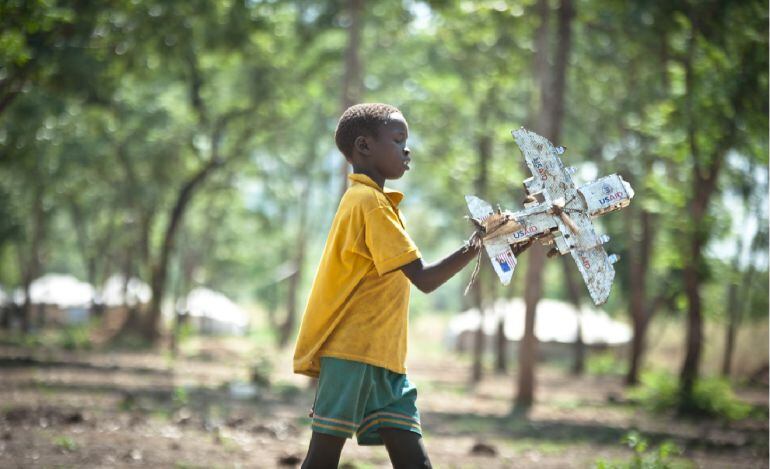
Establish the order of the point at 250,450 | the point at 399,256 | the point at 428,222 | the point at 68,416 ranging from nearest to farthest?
the point at 399,256 < the point at 250,450 < the point at 68,416 < the point at 428,222

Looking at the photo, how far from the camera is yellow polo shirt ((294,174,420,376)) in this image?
346 cm

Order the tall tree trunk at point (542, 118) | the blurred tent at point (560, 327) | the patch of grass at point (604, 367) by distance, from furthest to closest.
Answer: the blurred tent at point (560, 327) → the patch of grass at point (604, 367) → the tall tree trunk at point (542, 118)

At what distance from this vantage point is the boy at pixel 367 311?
3426 mm

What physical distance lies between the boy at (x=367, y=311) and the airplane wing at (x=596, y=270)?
42cm

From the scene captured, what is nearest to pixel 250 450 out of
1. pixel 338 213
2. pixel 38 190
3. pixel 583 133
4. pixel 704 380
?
pixel 338 213

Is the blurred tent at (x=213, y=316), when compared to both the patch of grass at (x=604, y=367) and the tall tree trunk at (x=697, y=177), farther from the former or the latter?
the tall tree trunk at (x=697, y=177)

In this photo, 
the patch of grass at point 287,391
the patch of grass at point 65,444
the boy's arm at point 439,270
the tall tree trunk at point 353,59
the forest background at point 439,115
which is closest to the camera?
the boy's arm at point 439,270

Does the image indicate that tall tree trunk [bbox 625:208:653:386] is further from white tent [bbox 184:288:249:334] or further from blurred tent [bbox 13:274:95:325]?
white tent [bbox 184:288:249:334]

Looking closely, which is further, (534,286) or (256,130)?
(256,130)

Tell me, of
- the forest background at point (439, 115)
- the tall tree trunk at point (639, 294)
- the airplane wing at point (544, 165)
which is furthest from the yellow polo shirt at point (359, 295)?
the tall tree trunk at point (639, 294)

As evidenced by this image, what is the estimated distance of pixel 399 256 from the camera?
3.38 m

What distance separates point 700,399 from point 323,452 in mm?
9799

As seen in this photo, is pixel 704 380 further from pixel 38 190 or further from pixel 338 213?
pixel 38 190

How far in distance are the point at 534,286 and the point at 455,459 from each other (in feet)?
18.4
